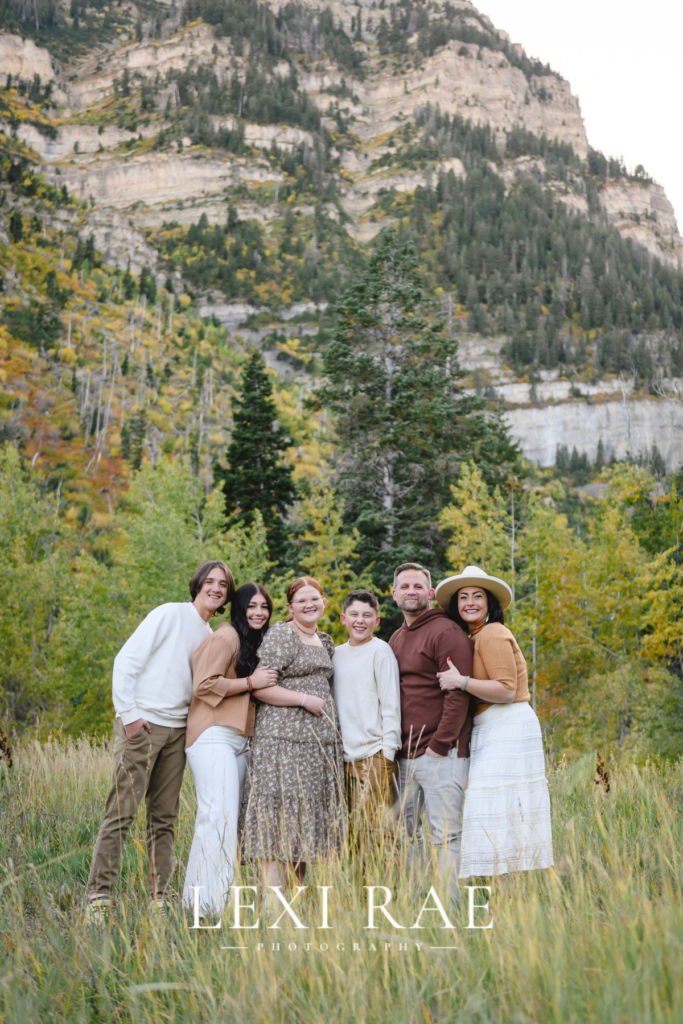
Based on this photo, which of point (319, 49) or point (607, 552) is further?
point (319, 49)

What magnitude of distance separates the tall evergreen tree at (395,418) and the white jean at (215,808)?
49.6 feet

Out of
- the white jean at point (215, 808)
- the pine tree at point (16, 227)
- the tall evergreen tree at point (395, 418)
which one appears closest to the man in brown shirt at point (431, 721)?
the white jean at point (215, 808)

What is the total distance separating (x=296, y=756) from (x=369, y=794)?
389mm

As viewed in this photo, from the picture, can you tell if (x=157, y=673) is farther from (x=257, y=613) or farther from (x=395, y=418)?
(x=395, y=418)

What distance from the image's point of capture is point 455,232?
11069 cm

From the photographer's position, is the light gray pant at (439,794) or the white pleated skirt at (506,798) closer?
the white pleated skirt at (506,798)

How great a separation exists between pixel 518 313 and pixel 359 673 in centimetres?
10900

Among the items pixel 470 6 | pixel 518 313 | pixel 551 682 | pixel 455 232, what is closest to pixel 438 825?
pixel 551 682

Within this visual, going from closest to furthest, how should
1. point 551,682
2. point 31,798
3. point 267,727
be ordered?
point 267,727 < point 31,798 < point 551,682

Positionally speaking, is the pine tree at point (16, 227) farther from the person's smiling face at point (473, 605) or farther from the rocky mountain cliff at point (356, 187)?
the person's smiling face at point (473, 605)

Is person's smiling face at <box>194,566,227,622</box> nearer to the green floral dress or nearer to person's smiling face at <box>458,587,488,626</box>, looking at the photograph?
the green floral dress

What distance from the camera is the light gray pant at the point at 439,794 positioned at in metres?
3.41

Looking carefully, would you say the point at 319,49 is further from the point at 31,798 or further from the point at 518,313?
the point at 31,798

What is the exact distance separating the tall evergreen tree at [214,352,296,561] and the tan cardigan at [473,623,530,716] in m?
19.0
